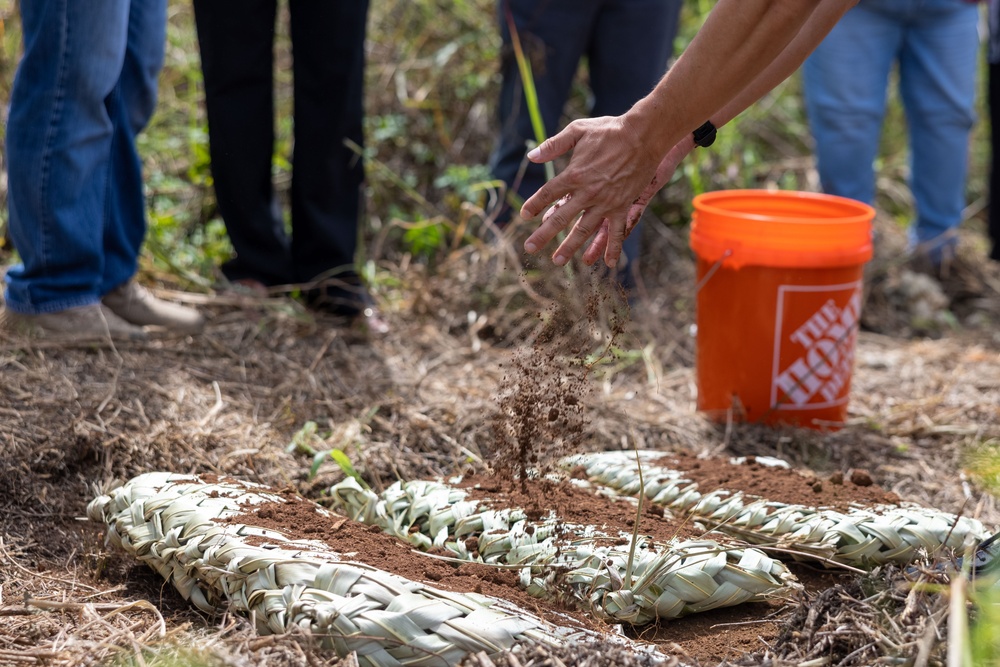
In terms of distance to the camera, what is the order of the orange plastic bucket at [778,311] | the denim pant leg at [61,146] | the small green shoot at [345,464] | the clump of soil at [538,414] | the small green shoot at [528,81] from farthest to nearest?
the small green shoot at [528,81] → the orange plastic bucket at [778,311] → the denim pant leg at [61,146] → the small green shoot at [345,464] → the clump of soil at [538,414]

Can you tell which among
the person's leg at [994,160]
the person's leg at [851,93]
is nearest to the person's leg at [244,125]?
the person's leg at [851,93]

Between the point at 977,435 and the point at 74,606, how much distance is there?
80.0 inches

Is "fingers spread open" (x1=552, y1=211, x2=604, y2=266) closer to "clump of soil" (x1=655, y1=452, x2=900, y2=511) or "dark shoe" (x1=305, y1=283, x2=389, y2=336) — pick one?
"clump of soil" (x1=655, y1=452, x2=900, y2=511)

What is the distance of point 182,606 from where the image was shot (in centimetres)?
151

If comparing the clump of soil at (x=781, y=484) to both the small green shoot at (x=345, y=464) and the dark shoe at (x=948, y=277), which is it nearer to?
the small green shoot at (x=345, y=464)

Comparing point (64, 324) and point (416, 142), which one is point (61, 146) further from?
point (416, 142)

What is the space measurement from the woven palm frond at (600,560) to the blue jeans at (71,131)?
1.08 meters

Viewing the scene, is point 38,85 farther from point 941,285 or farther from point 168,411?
point 941,285

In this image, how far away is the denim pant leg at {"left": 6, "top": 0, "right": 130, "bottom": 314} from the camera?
2020mm

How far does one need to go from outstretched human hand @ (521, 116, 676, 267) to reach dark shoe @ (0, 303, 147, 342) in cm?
125

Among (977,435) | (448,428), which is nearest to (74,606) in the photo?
(448,428)

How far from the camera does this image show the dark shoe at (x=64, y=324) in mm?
2199

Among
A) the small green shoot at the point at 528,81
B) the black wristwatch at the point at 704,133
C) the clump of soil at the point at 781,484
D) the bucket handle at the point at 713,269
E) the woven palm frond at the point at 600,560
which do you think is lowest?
the woven palm frond at the point at 600,560

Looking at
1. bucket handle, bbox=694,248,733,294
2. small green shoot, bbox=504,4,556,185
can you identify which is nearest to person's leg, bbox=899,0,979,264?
small green shoot, bbox=504,4,556,185
